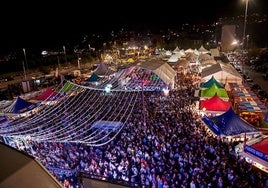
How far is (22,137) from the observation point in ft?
32.4

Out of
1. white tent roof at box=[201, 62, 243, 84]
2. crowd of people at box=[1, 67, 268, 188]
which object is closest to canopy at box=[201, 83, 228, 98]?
crowd of people at box=[1, 67, 268, 188]

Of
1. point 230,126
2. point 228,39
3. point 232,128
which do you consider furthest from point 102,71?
point 228,39

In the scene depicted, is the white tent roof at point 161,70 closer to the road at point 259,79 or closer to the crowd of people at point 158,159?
the crowd of people at point 158,159

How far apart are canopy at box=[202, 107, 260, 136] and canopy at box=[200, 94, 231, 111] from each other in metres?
2.53

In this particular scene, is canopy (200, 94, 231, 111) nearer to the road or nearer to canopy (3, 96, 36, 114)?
the road

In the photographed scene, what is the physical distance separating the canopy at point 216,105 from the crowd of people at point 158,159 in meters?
1.17

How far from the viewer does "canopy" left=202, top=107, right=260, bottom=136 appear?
11.0 m

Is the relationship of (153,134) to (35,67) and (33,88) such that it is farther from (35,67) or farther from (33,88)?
(35,67)

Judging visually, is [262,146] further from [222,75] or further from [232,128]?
[222,75]

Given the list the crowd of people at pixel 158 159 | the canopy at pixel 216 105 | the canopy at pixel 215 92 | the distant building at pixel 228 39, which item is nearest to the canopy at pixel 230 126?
the crowd of people at pixel 158 159

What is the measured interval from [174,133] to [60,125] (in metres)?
5.95

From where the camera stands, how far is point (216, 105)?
14.7 m

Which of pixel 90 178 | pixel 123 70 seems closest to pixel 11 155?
pixel 90 178

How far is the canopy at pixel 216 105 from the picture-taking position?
14.5 metres
